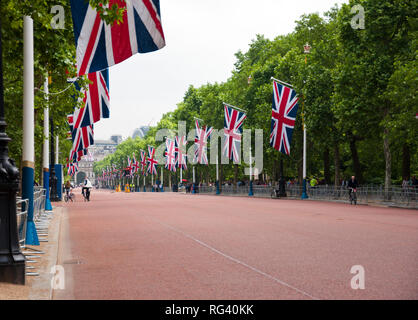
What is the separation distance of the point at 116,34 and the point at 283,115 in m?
28.1

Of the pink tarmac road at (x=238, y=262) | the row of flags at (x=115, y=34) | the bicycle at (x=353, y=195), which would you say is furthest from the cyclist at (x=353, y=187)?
the row of flags at (x=115, y=34)

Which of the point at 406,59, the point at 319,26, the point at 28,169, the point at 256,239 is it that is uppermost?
the point at 319,26

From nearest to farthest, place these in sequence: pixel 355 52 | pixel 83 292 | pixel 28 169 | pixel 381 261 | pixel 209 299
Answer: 1. pixel 209 299
2. pixel 83 292
3. pixel 381 261
4. pixel 28 169
5. pixel 355 52

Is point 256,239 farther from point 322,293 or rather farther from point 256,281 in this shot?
point 322,293

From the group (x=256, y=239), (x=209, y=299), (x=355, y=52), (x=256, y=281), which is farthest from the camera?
(x=355, y=52)

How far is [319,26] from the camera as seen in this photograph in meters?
53.8

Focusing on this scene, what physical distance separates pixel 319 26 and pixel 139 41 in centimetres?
4508

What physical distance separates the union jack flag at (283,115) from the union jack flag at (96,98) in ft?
62.1

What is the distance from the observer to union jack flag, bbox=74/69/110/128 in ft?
70.2

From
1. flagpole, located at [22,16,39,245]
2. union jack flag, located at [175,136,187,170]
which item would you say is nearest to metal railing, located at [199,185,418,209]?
union jack flag, located at [175,136,187,170]

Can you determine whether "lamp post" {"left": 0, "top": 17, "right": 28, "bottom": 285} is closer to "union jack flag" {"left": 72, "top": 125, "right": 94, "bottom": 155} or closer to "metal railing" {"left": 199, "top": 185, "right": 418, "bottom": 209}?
"union jack flag" {"left": 72, "top": 125, "right": 94, "bottom": 155}

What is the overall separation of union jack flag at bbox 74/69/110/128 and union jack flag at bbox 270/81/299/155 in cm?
1891

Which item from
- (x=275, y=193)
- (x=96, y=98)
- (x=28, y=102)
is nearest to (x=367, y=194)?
(x=275, y=193)
